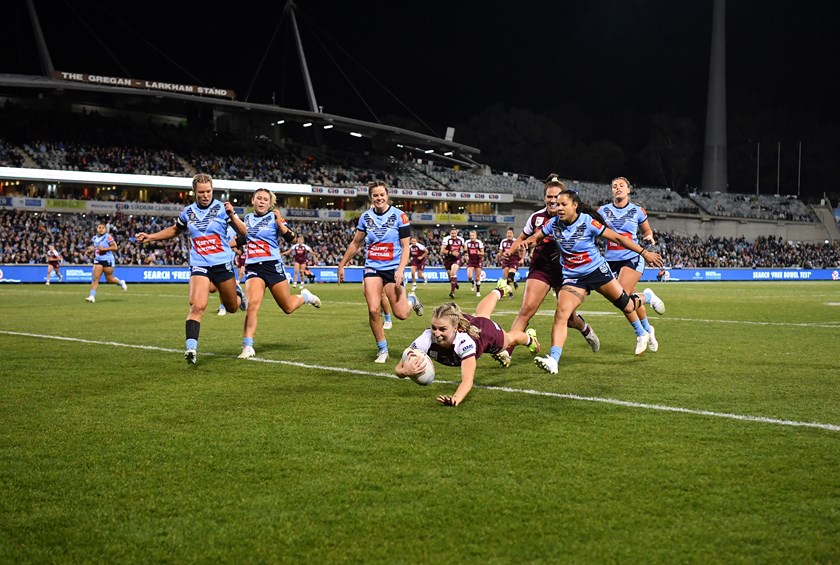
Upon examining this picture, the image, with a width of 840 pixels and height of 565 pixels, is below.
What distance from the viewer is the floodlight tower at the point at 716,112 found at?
88.4 metres

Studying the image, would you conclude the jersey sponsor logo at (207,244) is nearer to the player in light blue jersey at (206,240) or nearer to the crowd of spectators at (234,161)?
the player in light blue jersey at (206,240)

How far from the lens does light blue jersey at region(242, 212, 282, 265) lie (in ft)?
38.5

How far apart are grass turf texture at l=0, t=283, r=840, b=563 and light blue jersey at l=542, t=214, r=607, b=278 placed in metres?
1.28

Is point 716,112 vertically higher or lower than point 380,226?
Result: higher

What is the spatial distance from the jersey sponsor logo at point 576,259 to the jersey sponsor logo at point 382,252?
2497 mm

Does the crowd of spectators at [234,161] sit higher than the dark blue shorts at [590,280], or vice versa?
the crowd of spectators at [234,161]

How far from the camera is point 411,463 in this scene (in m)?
5.30

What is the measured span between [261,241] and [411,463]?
23.2 feet

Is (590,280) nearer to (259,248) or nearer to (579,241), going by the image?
(579,241)

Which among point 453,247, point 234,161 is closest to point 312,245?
point 234,161

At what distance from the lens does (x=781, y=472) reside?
4988 mm

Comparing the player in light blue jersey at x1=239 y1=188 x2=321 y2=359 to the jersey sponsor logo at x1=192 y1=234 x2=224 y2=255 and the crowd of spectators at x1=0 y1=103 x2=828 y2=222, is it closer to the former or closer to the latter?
the jersey sponsor logo at x1=192 y1=234 x2=224 y2=255

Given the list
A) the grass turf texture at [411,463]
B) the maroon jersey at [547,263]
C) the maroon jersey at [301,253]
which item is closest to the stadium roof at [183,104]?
the maroon jersey at [301,253]

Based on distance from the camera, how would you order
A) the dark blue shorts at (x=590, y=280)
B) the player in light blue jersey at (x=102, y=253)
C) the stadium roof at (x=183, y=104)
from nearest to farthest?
the dark blue shorts at (x=590, y=280)
the player in light blue jersey at (x=102, y=253)
the stadium roof at (x=183, y=104)
